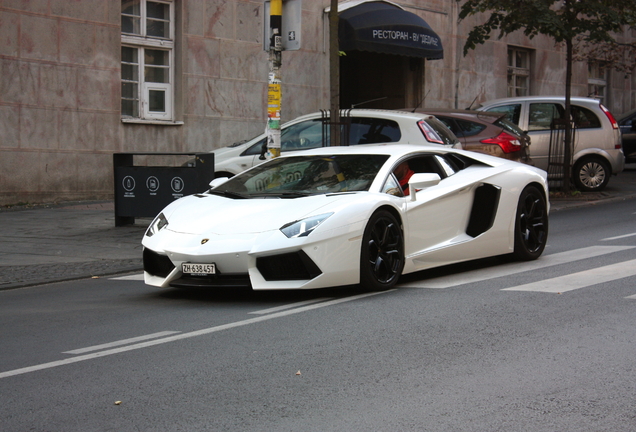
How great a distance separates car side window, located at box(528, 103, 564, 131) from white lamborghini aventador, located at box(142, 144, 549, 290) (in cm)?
916

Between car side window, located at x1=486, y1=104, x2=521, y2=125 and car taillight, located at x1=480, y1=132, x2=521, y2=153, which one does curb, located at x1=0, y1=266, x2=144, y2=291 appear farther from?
car side window, located at x1=486, y1=104, x2=521, y2=125

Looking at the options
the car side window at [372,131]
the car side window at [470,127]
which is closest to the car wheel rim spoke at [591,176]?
the car side window at [470,127]

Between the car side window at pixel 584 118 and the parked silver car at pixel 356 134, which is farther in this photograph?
the car side window at pixel 584 118

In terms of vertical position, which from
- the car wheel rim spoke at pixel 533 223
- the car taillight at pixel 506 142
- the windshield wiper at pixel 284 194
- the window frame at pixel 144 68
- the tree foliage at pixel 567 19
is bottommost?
the car wheel rim spoke at pixel 533 223

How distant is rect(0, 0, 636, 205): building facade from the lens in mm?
16578

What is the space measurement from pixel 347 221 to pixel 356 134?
7.15m

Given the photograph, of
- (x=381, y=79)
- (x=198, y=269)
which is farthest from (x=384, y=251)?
(x=381, y=79)

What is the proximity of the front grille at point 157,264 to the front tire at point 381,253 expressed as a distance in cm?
154

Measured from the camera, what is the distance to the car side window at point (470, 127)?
1535 centimetres

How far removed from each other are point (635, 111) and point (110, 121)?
14845 millimetres

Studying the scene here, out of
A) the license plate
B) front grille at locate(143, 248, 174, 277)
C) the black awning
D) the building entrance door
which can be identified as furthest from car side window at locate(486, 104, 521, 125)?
the license plate

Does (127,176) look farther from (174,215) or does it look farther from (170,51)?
(170,51)

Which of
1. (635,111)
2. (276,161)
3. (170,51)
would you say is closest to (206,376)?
(276,161)

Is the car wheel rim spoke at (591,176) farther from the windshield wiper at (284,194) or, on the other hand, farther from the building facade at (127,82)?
the windshield wiper at (284,194)
